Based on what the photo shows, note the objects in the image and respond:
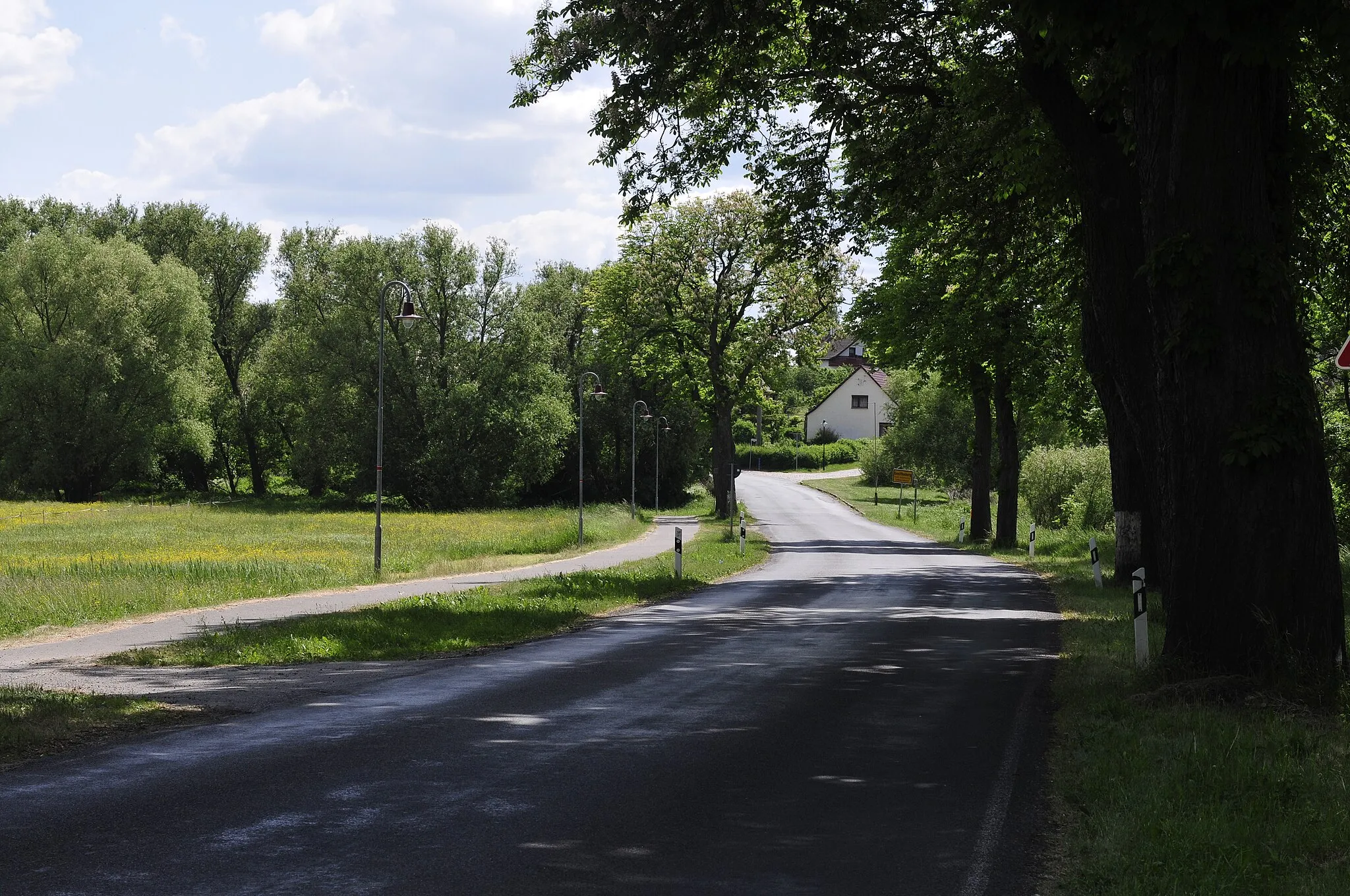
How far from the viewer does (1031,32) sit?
10.0 metres

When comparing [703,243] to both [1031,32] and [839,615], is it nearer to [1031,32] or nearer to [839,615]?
[839,615]

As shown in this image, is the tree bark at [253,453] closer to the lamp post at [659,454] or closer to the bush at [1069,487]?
the lamp post at [659,454]

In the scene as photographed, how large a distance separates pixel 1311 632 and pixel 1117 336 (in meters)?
4.71

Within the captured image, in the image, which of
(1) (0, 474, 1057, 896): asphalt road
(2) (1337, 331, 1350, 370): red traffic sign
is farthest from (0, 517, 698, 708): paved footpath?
(2) (1337, 331, 1350, 370): red traffic sign

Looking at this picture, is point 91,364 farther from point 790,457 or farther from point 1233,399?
point 790,457

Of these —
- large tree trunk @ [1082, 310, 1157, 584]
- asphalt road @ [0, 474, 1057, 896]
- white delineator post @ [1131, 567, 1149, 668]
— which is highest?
large tree trunk @ [1082, 310, 1157, 584]

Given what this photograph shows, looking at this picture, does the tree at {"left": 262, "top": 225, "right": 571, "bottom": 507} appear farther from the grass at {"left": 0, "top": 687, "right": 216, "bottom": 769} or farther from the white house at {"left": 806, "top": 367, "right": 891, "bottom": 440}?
the white house at {"left": 806, "top": 367, "right": 891, "bottom": 440}

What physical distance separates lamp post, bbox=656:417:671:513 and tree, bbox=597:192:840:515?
1175 centimetres

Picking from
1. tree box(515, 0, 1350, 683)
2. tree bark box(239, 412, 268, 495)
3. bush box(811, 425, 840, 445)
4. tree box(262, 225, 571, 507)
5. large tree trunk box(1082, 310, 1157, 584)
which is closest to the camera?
tree box(515, 0, 1350, 683)

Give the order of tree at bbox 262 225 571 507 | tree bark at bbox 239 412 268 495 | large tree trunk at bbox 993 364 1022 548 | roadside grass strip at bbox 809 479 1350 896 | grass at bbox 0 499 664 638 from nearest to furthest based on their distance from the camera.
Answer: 1. roadside grass strip at bbox 809 479 1350 896
2. grass at bbox 0 499 664 638
3. large tree trunk at bbox 993 364 1022 548
4. tree at bbox 262 225 571 507
5. tree bark at bbox 239 412 268 495

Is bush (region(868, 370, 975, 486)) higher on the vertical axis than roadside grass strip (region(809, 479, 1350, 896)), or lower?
higher

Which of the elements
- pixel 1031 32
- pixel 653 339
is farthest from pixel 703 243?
pixel 1031 32

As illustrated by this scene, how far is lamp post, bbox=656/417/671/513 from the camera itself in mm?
72625

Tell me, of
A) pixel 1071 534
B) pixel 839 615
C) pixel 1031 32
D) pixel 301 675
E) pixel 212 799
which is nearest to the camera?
pixel 212 799
